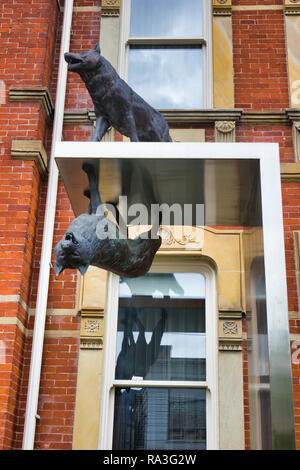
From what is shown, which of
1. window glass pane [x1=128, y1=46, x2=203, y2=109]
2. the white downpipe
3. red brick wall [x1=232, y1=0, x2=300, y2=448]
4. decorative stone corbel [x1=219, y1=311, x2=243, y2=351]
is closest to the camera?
the white downpipe

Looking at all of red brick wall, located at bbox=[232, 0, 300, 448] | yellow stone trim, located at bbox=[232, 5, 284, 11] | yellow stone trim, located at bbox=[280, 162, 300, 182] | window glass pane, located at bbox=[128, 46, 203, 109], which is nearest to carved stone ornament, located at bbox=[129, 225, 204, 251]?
red brick wall, located at bbox=[232, 0, 300, 448]

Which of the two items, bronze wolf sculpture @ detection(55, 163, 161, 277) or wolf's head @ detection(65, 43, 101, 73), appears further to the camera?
wolf's head @ detection(65, 43, 101, 73)

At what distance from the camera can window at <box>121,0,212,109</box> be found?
282 inches

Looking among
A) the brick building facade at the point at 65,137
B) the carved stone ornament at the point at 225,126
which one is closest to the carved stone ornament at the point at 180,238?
the brick building facade at the point at 65,137

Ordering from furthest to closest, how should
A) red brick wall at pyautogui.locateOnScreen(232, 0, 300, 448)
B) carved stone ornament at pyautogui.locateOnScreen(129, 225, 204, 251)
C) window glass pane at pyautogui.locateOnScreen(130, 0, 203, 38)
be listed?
window glass pane at pyautogui.locateOnScreen(130, 0, 203, 38)
red brick wall at pyautogui.locateOnScreen(232, 0, 300, 448)
carved stone ornament at pyautogui.locateOnScreen(129, 225, 204, 251)

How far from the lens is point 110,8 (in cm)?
731

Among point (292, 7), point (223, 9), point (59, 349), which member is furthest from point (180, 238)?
point (292, 7)

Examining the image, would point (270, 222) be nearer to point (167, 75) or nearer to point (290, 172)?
point (290, 172)

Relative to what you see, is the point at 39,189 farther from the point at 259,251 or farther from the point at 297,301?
the point at 259,251

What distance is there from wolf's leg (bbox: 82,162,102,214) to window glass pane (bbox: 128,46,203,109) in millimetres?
3885

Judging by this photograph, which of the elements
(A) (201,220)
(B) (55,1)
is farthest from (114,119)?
(B) (55,1)

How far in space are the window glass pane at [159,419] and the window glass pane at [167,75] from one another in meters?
3.13

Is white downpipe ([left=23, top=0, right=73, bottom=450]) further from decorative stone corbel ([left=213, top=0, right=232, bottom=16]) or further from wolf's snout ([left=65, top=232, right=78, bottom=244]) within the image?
wolf's snout ([left=65, top=232, right=78, bottom=244])

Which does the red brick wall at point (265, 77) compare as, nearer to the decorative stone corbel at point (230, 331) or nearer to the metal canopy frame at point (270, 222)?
the decorative stone corbel at point (230, 331)
